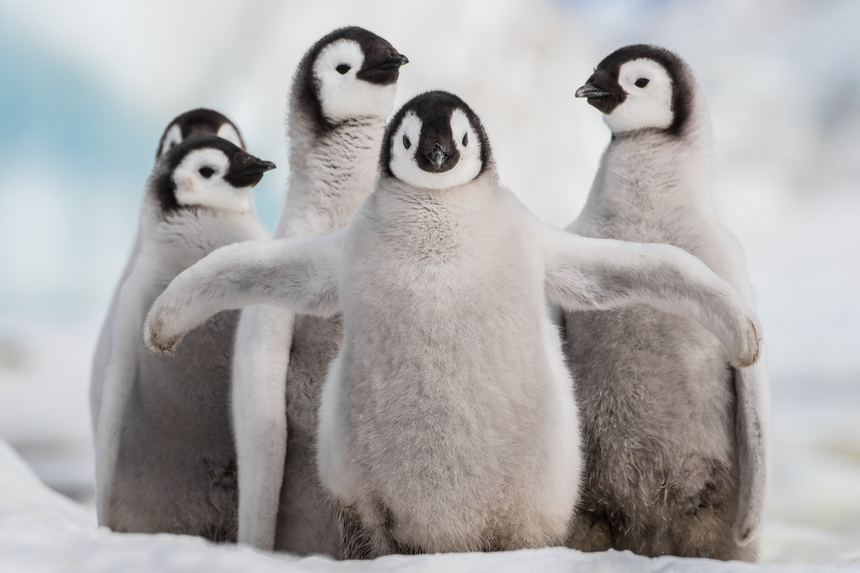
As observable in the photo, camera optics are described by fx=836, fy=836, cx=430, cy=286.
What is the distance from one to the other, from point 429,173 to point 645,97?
904 millimetres

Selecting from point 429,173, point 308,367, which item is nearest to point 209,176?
point 308,367

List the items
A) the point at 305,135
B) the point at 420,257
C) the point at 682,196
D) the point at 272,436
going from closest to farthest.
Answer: the point at 420,257
the point at 272,436
the point at 682,196
the point at 305,135

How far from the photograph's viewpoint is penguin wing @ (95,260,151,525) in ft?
7.86

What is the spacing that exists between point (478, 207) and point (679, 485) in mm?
879

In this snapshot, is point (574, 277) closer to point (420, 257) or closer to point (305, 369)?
point (420, 257)

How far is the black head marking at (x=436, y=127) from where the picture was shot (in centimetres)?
154

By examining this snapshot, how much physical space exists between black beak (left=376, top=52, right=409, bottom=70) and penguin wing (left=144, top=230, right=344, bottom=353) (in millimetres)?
751

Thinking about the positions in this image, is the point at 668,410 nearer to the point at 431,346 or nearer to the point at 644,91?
the point at 431,346

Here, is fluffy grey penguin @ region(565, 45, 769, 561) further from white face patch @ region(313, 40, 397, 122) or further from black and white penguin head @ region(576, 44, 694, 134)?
white face patch @ region(313, 40, 397, 122)

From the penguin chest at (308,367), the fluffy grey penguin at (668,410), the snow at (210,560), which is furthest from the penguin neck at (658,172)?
the snow at (210,560)

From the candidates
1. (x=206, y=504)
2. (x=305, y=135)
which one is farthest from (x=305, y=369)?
(x=305, y=135)

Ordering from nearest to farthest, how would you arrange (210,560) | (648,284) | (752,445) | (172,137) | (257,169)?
(210,560), (648,284), (752,445), (257,169), (172,137)

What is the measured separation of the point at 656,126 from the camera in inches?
89.0

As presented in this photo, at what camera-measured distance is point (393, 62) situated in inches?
90.3
